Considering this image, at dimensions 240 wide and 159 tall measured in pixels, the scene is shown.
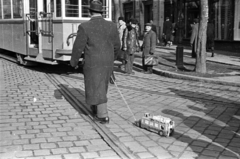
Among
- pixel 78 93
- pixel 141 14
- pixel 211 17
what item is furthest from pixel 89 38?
pixel 141 14

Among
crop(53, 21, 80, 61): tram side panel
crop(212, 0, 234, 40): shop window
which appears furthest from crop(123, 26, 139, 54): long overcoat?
crop(212, 0, 234, 40): shop window

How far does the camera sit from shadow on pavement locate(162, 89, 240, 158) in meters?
4.84

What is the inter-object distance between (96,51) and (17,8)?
29.1 ft

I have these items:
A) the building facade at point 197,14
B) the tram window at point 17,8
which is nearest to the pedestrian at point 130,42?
the tram window at point 17,8

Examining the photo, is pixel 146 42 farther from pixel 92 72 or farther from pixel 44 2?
pixel 92 72

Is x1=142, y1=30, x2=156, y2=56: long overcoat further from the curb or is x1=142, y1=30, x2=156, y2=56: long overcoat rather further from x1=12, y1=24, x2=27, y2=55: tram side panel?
x1=12, y1=24, x2=27, y2=55: tram side panel

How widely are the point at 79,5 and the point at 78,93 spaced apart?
12.7ft

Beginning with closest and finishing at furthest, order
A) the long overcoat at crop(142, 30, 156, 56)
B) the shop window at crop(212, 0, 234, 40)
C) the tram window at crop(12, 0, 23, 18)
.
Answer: the long overcoat at crop(142, 30, 156, 56)
the tram window at crop(12, 0, 23, 18)
the shop window at crop(212, 0, 234, 40)

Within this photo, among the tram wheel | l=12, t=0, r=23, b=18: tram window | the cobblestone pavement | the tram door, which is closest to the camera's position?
the cobblestone pavement

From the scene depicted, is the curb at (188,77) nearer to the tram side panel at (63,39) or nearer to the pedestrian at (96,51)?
the tram side panel at (63,39)

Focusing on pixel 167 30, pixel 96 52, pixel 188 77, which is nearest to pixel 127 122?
pixel 96 52

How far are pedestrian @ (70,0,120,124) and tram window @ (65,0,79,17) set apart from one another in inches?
220

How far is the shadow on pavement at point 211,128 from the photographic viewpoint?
484cm

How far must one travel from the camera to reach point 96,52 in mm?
5777
